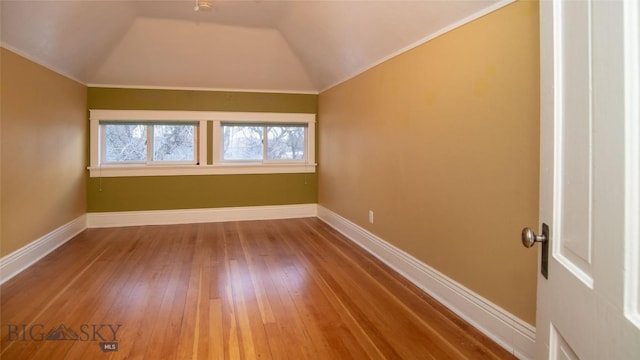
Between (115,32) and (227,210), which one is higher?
(115,32)

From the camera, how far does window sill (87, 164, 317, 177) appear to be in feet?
16.6

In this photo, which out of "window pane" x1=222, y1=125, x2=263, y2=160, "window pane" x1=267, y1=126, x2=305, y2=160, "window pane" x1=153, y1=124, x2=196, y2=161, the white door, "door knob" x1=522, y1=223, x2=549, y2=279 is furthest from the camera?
"window pane" x1=267, y1=126, x2=305, y2=160

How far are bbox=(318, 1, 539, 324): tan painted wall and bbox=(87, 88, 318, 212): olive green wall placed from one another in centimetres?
215

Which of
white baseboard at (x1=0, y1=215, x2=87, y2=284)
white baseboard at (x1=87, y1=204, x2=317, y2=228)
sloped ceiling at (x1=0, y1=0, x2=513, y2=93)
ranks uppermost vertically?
sloped ceiling at (x1=0, y1=0, x2=513, y2=93)

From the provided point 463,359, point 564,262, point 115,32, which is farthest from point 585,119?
point 115,32

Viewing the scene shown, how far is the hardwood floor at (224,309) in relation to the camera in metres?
1.99

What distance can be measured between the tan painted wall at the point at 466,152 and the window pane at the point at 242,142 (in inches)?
95.1

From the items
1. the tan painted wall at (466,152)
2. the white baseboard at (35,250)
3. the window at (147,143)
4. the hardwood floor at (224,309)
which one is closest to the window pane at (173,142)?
the window at (147,143)

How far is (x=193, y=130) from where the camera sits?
5434 mm

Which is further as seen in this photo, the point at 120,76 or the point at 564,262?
the point at 120,76

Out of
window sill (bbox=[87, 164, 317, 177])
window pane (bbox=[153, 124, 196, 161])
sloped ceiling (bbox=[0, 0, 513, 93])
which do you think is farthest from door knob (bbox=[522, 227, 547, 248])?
window pane (bbox=[153, 124, 196, 161])

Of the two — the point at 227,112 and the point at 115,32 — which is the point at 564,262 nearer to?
the point at 115,32

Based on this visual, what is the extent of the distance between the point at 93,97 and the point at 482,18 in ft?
16.3

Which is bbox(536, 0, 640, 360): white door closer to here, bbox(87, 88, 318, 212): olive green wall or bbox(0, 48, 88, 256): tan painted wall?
bbox(0, 48, 88, 256): tan painted wall
